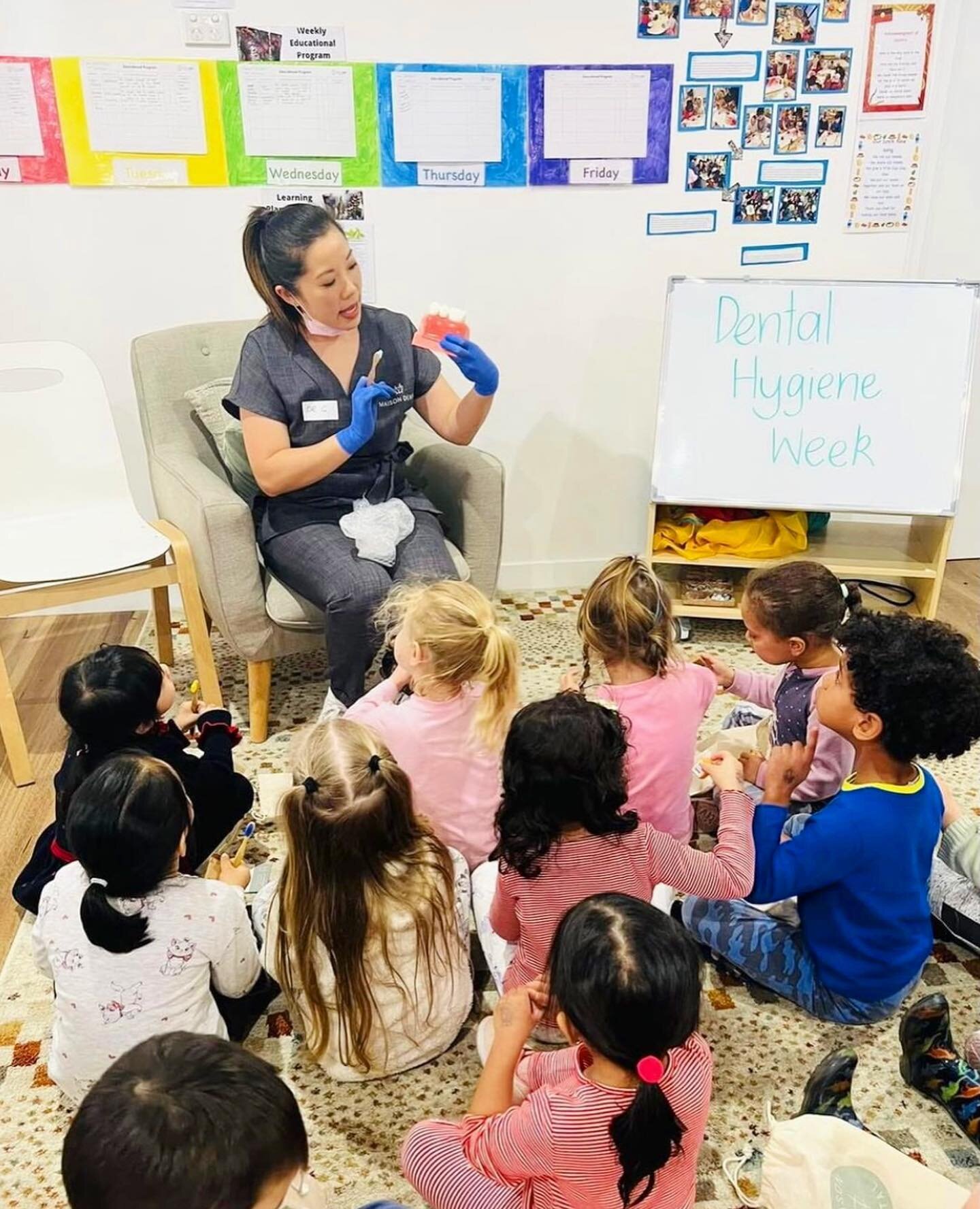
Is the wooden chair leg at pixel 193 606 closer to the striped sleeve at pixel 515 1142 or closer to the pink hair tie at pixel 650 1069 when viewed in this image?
the striped sleeve at pixel 515 1142

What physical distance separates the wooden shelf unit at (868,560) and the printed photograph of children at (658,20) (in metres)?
1.18

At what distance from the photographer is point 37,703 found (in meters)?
2.48

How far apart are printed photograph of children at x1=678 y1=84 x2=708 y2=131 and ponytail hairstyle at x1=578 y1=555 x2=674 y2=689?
154cm

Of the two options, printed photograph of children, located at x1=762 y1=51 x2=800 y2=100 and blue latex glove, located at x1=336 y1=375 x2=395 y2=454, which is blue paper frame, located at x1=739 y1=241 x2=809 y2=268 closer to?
printed photograph of children, located at x1=762 y1=51 x2=800 y2=100

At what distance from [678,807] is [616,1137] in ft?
2.49

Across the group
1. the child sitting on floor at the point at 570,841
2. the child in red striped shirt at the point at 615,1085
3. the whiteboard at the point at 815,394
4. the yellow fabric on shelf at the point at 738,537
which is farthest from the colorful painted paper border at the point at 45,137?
the child in red striped shirt at the point at 615,1085

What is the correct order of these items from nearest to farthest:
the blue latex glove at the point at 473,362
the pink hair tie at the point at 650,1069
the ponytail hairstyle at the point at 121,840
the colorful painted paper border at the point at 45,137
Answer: the pink hair tie at the point at 650,1069 < the ponytail hairstyle at the point at 121,840 < the blue latex glove at the point at 473,362 < the colorful painted paper border at the point at 45,137

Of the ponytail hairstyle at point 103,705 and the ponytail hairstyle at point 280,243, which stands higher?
the ponytail hairstyle at point 280,243

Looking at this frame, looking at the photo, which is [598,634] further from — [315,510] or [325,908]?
[315,510]

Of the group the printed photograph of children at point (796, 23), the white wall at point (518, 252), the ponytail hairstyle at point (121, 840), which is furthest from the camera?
the printed photograph of children at point (796, 23)

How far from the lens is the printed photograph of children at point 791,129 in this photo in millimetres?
2664

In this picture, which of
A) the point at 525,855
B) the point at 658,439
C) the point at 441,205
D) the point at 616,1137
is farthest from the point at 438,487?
the point at 616,1137

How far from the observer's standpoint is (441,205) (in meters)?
2.63

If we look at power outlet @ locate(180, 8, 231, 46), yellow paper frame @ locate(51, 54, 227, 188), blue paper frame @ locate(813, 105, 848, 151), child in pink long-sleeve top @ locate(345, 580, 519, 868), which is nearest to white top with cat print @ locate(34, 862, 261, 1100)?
child in pink long-sleeve top @ locate(345, 580, 519, 868)
